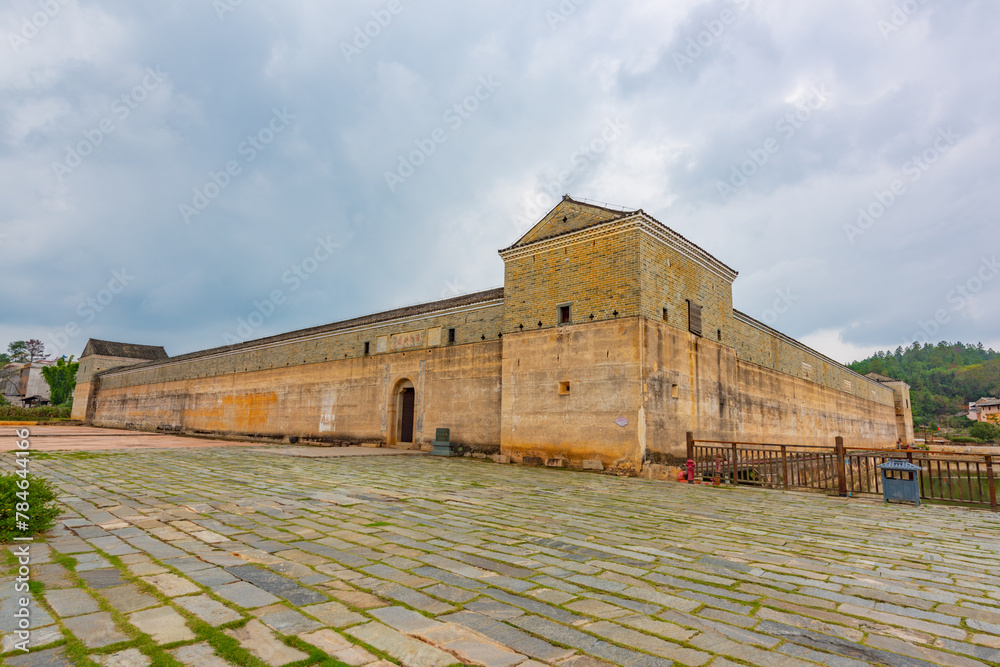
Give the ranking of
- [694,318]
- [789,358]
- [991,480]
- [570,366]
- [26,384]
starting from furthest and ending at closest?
[26,384] < [789,358] < [694,318] < [570,366] < [991,480]

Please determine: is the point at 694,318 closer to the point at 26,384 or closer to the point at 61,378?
the point at 61,378

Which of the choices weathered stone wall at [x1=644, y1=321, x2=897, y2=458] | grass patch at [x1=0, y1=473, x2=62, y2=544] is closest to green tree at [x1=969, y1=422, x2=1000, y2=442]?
weathered stone wall at [x1=644, y1=321, x2=897, y2=458]

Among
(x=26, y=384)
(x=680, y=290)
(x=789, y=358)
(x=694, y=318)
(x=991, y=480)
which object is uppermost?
(x=680, y=290)

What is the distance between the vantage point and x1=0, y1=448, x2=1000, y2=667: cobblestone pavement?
8.83 ft

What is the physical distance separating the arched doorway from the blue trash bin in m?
15.6

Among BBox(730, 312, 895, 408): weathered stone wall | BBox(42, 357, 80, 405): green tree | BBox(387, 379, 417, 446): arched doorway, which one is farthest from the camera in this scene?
BBox(42, 357, 80, 405): green tree

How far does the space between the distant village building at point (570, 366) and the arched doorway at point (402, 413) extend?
6cm

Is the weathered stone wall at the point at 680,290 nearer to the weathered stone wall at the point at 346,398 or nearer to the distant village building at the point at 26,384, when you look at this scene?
the weathered stone wall at the point at 346,398

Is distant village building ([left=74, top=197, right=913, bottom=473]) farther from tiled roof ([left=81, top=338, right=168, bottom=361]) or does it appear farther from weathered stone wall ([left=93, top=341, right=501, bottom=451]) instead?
tiled roof ([left=81, top=338, right=168, bottom=361])

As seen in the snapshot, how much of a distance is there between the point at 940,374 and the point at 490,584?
5238 inches

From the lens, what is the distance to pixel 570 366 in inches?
583

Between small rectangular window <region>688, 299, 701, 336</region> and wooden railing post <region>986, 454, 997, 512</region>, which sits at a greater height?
small rectangular window <region>688, 299, 701, 336</region>

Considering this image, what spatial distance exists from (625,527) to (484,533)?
180cm

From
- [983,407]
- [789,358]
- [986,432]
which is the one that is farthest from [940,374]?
[789,358]
